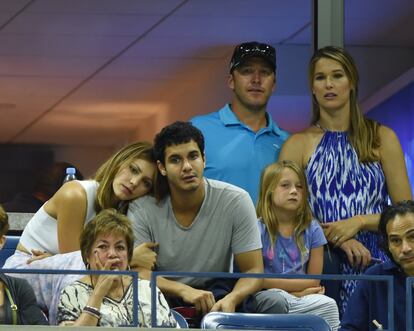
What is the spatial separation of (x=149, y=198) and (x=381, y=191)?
101cm

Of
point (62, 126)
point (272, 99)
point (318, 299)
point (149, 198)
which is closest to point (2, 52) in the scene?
point (62, 126)

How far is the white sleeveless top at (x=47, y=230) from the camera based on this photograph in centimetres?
604

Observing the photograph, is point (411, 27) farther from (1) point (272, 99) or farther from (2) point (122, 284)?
(2) point (122, 284)

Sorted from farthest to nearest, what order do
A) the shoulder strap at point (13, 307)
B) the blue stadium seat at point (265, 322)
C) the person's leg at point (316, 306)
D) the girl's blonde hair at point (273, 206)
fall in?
the girl's blonde hair at point (273, 206)
the person's leg at point (316, 306)
the blue stadium seat at point (265, 322)
the shoulder strap at point (13, 307)

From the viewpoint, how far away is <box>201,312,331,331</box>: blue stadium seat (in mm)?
5344

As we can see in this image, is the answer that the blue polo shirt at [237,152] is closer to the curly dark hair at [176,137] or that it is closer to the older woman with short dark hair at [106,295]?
the curly dark hair at [176,137]

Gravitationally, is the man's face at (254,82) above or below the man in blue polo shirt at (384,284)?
above

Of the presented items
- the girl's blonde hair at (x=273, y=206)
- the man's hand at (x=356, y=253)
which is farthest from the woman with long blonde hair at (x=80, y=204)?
the man's hand at (x=356, y=253)

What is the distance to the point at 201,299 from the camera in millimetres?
5602

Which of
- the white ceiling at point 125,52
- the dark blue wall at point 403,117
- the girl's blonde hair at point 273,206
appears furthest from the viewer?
the dark blue wall at point 403,117

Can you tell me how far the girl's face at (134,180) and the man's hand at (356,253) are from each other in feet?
2.81

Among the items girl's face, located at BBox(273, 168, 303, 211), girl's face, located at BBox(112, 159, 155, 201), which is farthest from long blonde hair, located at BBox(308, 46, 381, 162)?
girl's face, located at BBox(112, 159, 155, 201)

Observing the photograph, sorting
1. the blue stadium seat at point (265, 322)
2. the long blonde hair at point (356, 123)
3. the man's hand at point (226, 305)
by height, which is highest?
the long blonde hair at point (356, 123)

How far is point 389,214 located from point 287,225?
0.57m
